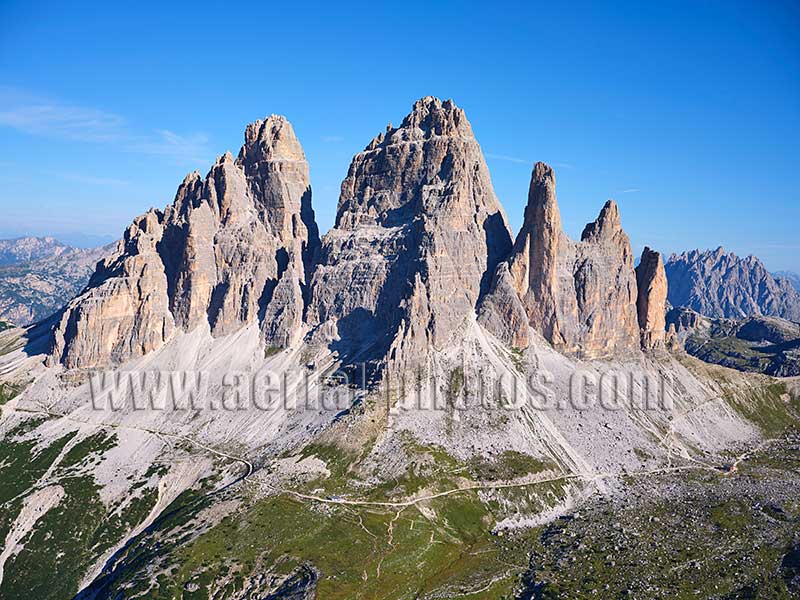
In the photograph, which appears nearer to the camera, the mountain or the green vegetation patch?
the mountain

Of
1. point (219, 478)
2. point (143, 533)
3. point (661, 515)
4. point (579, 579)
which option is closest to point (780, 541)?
point (661, 515)

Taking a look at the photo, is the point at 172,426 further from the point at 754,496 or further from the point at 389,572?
the point at 754,496

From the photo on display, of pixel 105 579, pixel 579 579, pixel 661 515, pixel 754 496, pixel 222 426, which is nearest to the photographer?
pixel 579 579

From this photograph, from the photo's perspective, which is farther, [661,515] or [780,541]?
[661,515]

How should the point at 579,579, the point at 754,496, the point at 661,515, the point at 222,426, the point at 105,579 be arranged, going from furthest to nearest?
the point at 222,426, the point at 754,496, the point at 661,515, the point at 105,579, the point at 579,579

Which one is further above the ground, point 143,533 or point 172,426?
point 172,426

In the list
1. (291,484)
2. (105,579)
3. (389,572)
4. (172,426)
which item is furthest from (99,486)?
(389,572)

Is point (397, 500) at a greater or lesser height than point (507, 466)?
lesser

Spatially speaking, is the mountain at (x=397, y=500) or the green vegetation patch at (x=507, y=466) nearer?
the mountain at (x=397, y=500)

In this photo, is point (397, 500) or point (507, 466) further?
point (507, 466)

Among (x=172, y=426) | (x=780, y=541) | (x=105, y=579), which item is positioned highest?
(x=172, y=426)
